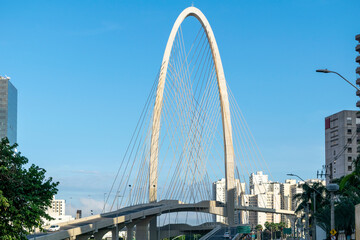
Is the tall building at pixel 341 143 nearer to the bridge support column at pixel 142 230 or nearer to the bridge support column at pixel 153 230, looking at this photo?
the bridge support column at pixel 153 230

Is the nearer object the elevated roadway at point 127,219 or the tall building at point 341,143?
the elevated roadway at point 127,219

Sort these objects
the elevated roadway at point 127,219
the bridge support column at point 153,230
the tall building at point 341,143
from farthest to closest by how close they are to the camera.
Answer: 1. the tall building at point 341,143
2. the bridge support column at point 153,230
3. the elevated roadway at point 127,219

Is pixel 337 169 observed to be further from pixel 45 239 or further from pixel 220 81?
pixel 45 239

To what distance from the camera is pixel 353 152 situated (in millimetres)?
158375

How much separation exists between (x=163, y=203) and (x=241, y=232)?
44.2 ft

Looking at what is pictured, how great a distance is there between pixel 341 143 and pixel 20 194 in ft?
447

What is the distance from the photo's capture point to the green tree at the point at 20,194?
105ft

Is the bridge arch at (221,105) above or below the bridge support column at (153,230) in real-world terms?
above

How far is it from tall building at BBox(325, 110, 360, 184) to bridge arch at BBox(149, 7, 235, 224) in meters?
53.5

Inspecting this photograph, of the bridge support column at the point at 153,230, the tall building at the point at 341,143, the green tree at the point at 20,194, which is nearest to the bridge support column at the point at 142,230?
the bridge support column at the point at 153,230

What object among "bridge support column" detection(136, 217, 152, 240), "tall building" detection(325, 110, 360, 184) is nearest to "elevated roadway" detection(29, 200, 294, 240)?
"bridge support column" detection(136, 217, 152, 240)

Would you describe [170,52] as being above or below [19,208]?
above

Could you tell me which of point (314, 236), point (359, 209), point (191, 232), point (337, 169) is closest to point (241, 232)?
point (314, 236)

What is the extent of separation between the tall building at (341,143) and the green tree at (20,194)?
12819 cm
